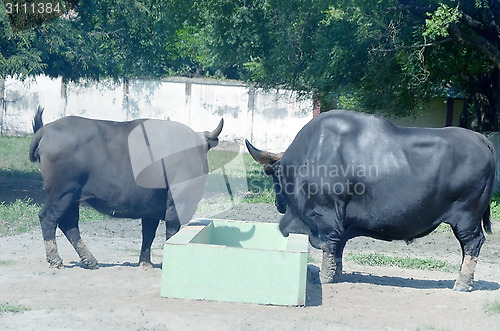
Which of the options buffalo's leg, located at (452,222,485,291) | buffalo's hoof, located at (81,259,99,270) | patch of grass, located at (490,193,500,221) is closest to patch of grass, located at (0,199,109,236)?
buffalo's hoof, located at (81,259,99,270)

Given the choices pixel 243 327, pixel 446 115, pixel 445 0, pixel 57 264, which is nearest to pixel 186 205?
pixel 57 264

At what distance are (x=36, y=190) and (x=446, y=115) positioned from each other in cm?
1451

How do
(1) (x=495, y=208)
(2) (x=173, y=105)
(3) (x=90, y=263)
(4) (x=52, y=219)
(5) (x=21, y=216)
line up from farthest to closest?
(2) (x=173, y=105) → (1) (x=495, y=208) → (5) (x=21, y=216) → (3) (x=90, y=263) → (4) (x=52, y=219)

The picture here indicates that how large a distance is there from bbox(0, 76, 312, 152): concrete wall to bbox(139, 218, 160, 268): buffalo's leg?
59.3ft

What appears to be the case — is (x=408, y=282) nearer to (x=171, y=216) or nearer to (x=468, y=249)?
(x=468, y=249)

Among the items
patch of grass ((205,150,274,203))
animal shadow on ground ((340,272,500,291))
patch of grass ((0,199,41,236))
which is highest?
animal shadow on ground ((340,272,500,291))

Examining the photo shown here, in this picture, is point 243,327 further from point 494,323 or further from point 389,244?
point 389,244

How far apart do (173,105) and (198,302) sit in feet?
69.8

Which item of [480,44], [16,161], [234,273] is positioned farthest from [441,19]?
[16,161]

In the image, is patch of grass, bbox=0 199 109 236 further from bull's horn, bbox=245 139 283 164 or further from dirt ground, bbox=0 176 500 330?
bull's horn, bbox=245 139 283 164

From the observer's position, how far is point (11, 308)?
20.5 feet

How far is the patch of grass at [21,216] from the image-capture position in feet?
34.9

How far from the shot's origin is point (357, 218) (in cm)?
797

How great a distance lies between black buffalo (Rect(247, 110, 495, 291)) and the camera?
782cm
